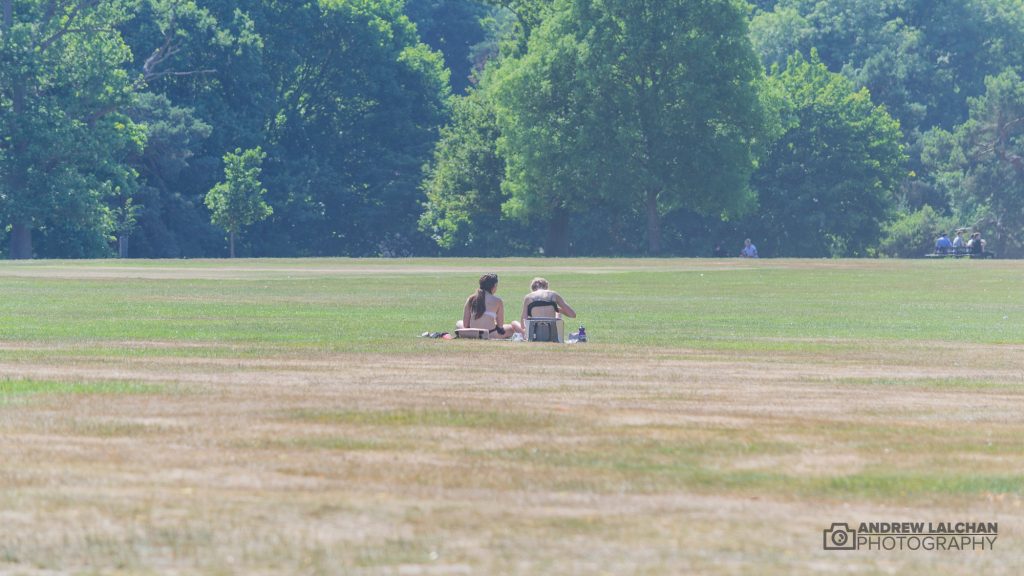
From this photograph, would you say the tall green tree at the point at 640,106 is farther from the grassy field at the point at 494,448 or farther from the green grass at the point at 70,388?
the green grass at the point at 70,388

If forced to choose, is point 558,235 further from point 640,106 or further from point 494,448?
point 494,448

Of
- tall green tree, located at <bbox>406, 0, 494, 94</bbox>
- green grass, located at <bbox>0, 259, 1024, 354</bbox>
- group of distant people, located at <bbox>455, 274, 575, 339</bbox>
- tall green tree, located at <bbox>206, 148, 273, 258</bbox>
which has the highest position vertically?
tall green tree, located at <bbox>406, 0, 494, 94</bbox>

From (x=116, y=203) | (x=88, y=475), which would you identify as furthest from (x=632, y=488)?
(x=116, y=203)

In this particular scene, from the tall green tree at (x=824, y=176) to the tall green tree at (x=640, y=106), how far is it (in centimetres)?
1018

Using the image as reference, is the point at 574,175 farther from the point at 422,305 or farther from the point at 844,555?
the point at 844,555

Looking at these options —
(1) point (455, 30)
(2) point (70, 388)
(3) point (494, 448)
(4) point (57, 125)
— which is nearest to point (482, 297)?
(2) point (70, 388)

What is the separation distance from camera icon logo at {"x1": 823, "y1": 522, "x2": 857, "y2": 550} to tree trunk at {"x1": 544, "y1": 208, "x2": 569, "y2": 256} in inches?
3521

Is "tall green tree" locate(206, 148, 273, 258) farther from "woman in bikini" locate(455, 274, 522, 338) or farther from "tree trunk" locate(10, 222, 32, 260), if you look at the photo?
"woman in bikini" locate(455, 274, 522, 338)

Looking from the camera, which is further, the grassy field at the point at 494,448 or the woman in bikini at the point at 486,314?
the woman in bikini at the point at 486,314

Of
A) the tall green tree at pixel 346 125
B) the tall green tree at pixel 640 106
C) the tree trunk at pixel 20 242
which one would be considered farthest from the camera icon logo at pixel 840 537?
the tall green tree at pixel 346 125

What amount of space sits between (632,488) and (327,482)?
1.77 meters

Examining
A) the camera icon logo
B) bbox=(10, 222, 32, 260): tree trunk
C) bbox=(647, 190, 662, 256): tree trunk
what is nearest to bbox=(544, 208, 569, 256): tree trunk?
bbox=(647, 190, 662, 256): tree trunk

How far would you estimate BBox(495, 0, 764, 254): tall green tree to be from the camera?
9112 cm

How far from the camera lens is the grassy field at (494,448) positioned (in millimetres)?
9391
